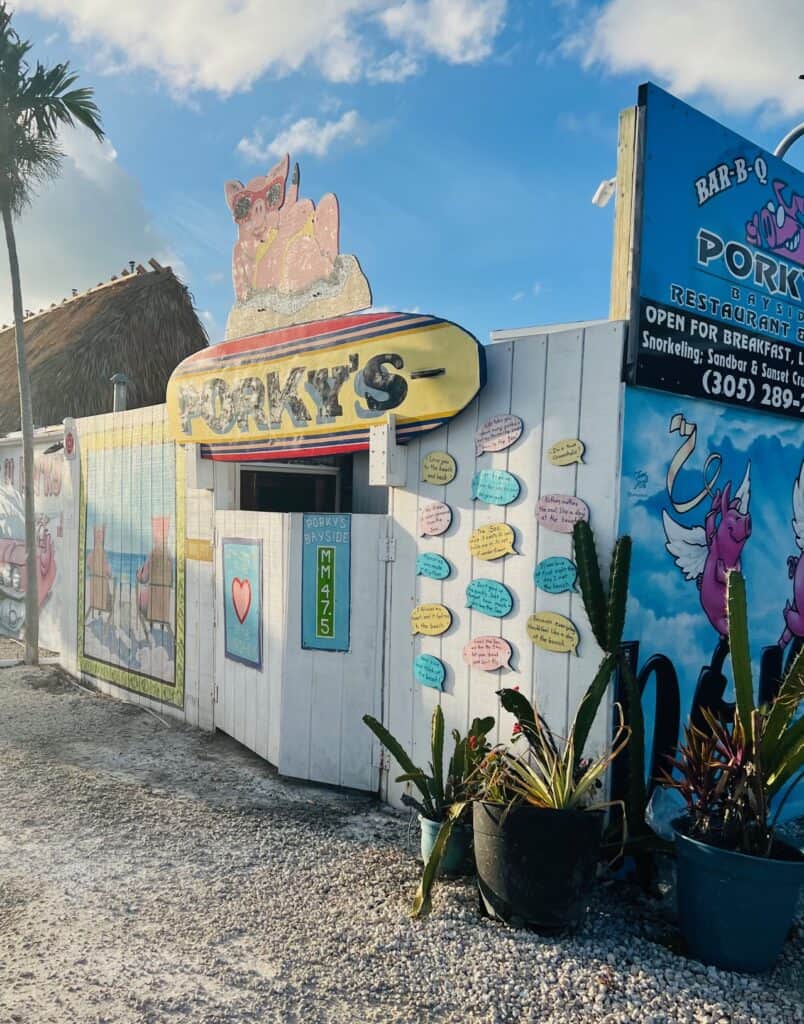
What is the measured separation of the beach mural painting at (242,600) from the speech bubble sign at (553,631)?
255 cm

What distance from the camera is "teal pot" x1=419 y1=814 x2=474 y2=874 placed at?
4227 millimetres

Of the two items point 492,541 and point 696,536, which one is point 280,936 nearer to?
point 492,541

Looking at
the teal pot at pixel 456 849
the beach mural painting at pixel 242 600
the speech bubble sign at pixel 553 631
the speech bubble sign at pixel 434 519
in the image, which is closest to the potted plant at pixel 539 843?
the teal pot at pixel 456 849

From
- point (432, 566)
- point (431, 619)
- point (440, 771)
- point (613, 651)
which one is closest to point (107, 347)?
point (432, 566)

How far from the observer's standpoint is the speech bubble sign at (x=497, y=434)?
4.76 metres

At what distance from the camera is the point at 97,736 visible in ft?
23.0

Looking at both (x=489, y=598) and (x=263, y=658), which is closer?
(x=489, y=598)

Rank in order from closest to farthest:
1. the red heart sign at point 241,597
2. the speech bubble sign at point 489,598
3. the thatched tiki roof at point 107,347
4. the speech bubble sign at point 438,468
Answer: the speech bubble sign at point 489,598 → the speech bubble sign at point 438,468 → the red heart sign at point 241,597 → the thatched tiki roof at point 107,347

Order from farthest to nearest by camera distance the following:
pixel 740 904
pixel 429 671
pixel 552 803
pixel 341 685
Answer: pixel 341 685, pixel 429 671, pixel 552 803, pixel 740 904

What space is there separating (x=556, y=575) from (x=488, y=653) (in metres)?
0.68

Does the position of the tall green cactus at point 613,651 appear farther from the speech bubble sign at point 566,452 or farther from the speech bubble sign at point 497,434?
the speech bubble sign at point 497,434

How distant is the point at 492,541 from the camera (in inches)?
191

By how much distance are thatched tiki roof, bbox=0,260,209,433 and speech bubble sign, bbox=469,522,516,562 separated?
10.3 m

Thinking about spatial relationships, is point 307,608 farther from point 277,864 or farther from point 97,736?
point 97,736
